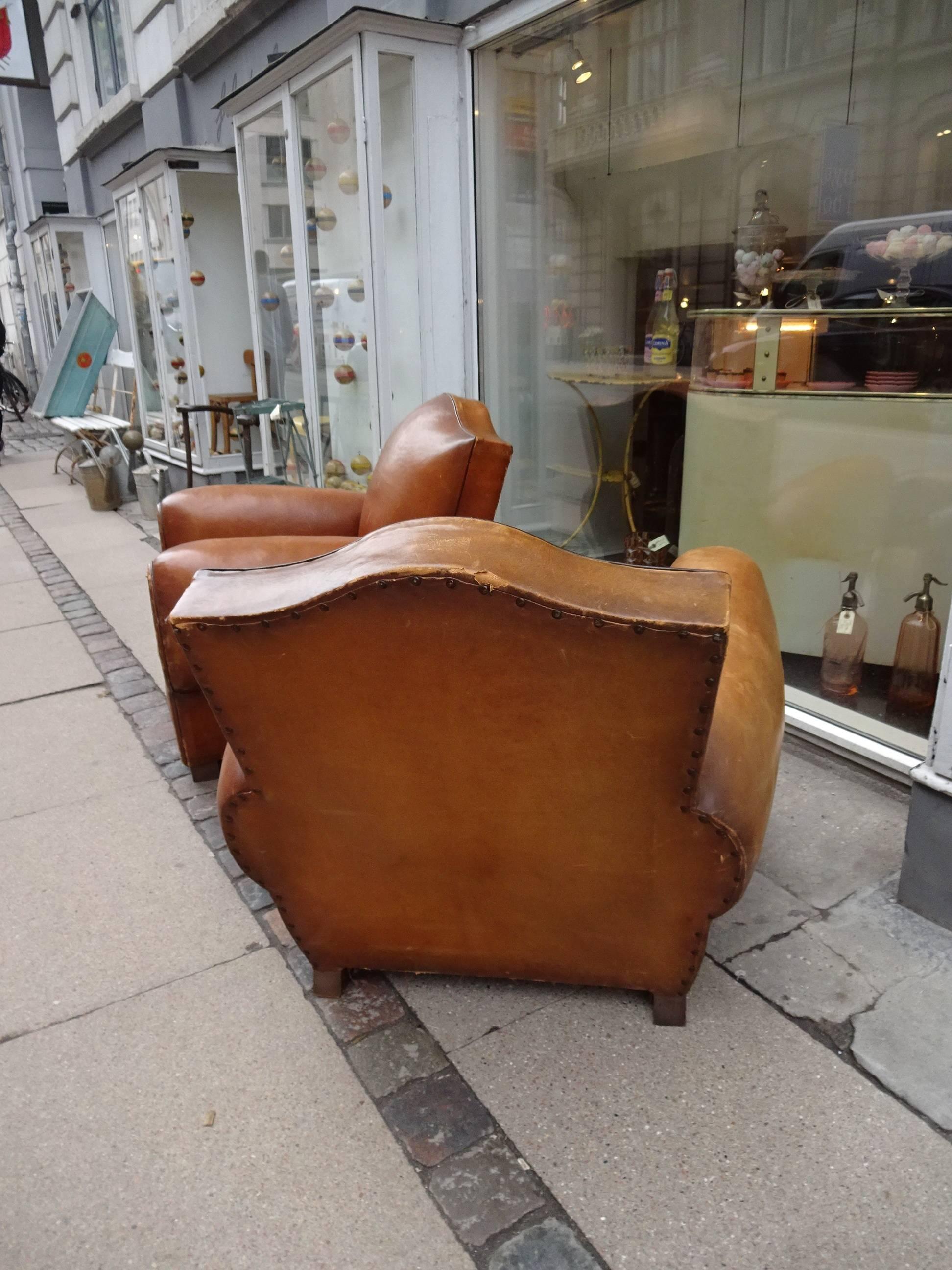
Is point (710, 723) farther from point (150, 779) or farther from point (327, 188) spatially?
point (327, 188)

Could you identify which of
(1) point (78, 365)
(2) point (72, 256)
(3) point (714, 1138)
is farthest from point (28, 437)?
(3) point (714, 1138)

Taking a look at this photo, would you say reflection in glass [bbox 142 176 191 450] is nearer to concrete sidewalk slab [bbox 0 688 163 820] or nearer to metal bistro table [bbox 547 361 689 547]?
metal bistro table [bbox 547 361 689 547]

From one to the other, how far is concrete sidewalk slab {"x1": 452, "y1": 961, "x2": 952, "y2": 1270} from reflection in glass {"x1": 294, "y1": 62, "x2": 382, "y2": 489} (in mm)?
3293

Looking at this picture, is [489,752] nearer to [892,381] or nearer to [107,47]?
[892,381]

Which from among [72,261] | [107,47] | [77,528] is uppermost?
[107,47]

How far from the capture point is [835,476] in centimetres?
296

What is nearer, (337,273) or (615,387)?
(337,273)

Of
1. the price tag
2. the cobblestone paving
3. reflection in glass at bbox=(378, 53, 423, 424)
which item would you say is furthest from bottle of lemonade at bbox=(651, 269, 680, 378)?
the cobblestone paving

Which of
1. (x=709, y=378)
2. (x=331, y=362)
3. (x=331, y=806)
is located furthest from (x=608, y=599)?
(x=331, y=362)

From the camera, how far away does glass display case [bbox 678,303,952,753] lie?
269 centimetres

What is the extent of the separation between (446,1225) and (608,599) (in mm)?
963

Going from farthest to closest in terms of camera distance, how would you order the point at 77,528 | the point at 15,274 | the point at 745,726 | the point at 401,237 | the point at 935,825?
the point at 15,274
the point at 77,528
the point at 401,237
the point at 935,825
the point at 745,726

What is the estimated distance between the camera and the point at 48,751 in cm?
289

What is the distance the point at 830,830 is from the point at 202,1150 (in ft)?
5.49
